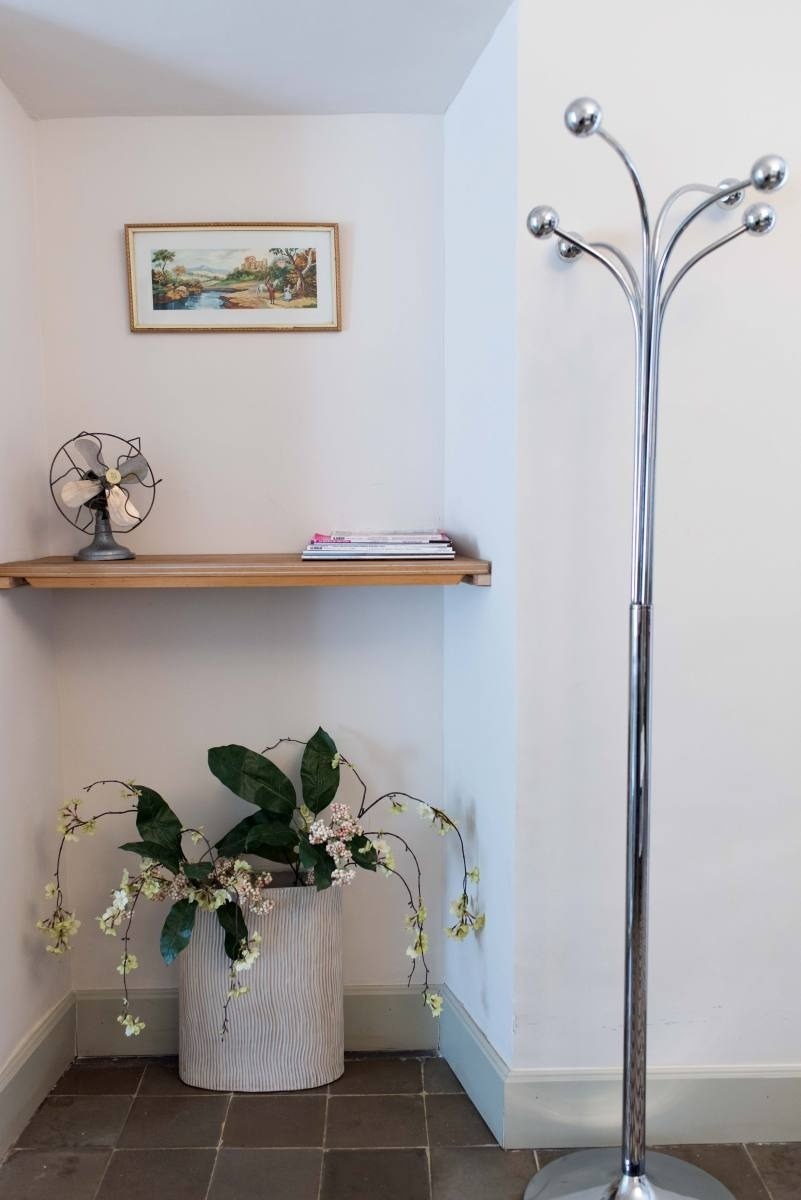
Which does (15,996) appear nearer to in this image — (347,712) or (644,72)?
(347,712)

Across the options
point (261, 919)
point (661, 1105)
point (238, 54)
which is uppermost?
point (238, 54)

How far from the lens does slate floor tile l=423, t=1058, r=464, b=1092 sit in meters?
2.17

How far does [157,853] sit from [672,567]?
1.24 m

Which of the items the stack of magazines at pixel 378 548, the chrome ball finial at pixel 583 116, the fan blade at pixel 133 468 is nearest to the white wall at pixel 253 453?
the fan blade at pixel 133 468

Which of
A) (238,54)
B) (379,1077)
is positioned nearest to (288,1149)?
(379,1077)

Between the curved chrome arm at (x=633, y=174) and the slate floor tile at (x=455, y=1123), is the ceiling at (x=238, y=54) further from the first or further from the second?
the slate floor tile at (x=455, y=1123)

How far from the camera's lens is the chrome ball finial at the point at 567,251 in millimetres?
1750

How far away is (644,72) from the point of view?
1767 mm

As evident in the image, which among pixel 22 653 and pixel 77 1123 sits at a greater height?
pixel 22 653

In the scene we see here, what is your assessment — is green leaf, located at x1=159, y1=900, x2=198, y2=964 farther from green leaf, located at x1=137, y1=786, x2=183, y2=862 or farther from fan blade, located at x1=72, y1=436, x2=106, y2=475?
fan blade, located at x1=72, y1=436, x2=106, y2=475

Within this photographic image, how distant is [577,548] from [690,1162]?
122cm

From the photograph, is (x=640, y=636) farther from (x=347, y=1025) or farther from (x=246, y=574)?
(x=347, y=1025)

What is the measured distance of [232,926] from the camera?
81.0 inches

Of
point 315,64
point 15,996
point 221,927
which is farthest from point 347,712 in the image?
point 315,64
